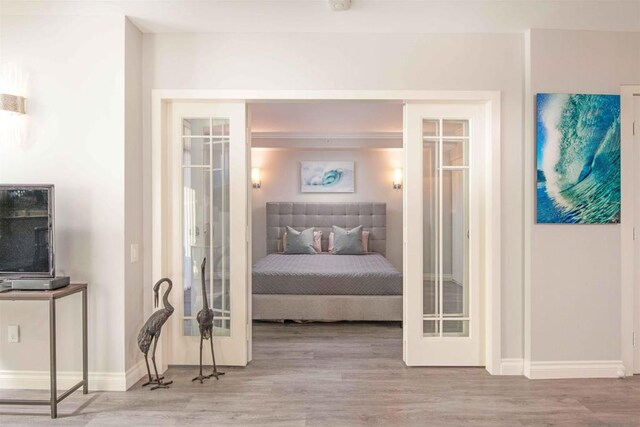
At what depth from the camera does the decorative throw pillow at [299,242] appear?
6527 millimetres

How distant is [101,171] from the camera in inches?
116

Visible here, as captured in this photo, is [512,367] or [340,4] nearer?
[340,4]

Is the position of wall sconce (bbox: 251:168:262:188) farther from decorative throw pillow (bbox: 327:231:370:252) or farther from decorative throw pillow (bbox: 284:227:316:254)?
decorative throw pillow (bbox: 327:231:370:252)

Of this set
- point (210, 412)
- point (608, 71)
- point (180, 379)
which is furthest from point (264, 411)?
point (608, 71)

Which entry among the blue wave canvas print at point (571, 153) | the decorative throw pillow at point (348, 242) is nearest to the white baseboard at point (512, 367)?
the blue wave canvas print at point (571, 153)

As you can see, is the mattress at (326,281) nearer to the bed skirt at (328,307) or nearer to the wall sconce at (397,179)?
the bed skirt at (328,307)

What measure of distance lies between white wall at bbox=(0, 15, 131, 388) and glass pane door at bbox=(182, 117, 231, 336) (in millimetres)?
530

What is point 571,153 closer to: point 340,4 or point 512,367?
point 512,367

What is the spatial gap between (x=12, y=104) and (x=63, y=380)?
1873mm

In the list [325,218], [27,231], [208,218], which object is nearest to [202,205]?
[208,218]

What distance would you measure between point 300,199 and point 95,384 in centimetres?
466

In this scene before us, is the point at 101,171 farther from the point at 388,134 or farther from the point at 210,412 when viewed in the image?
the point at 388,134

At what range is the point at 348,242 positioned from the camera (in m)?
6.49

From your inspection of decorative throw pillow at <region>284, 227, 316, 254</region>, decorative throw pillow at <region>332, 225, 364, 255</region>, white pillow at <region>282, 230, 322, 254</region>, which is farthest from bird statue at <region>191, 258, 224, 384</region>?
white pillow at <region>282, 230, 322, 254</region>
